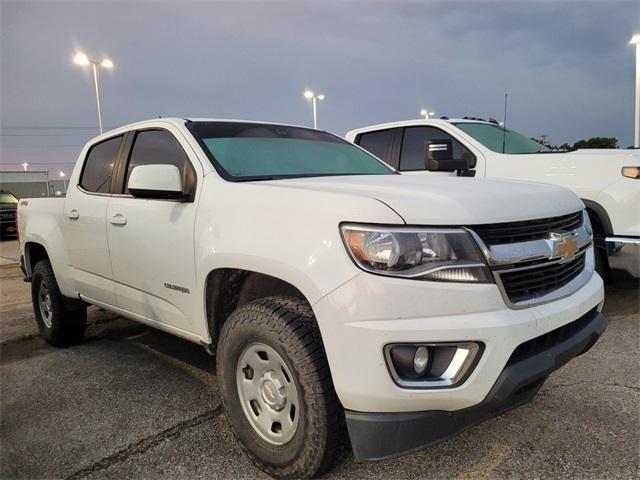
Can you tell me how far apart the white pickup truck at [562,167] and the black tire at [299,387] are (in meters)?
2.16

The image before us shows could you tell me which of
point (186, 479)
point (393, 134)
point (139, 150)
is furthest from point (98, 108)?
point (186, 479)

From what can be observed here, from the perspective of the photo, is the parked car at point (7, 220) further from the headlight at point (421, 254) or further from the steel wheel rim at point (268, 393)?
the headlight at point (421, 254)

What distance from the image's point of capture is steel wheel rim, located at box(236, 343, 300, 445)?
7.36 feet

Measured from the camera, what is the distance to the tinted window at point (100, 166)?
12.7ft

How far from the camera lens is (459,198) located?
2.05 meters

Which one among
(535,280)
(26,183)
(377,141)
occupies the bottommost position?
(26,183)

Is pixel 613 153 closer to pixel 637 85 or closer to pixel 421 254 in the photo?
pixel 421 254

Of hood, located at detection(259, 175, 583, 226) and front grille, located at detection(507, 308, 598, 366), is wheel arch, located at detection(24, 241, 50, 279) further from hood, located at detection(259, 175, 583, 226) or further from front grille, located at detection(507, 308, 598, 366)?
front grille, located at detection(507, 308, 598, 366)

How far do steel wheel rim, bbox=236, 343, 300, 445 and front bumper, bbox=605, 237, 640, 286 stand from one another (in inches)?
147

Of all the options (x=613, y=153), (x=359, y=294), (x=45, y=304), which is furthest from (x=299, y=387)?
(x=613, y=153)

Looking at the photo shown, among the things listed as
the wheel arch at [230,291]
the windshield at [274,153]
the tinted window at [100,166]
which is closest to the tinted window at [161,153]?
the windshield at [274,153]

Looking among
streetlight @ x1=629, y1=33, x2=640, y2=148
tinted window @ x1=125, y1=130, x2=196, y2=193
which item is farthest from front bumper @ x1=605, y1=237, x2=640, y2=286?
streetlight @ x1=629, y1=33, x2=640, y2=148

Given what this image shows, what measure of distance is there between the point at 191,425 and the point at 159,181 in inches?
55.5

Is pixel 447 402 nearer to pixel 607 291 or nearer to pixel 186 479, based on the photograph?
pixel 186 479
